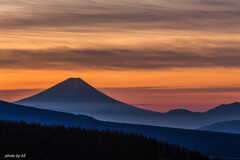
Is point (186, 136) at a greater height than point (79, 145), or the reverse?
point (186, 136)

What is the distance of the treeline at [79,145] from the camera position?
87.4 feet

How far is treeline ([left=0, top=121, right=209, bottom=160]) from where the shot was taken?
26.6 meters

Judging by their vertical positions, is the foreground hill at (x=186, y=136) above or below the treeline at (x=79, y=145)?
above

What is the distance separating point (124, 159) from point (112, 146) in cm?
192

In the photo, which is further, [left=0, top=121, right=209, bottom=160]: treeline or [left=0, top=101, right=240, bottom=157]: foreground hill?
[left=0, top=101, right=240, bottom=157]: foreground hill

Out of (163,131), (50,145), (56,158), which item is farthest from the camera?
(163,131)

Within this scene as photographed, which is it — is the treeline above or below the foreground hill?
below

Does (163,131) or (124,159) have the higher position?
(163,131)

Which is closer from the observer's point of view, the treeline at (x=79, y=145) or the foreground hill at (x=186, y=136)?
the treeline at (x=79, y=145)

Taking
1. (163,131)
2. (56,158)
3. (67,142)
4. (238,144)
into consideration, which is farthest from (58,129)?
(163,131)

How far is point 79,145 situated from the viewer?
92.9ft

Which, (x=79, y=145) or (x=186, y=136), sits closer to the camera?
(x=79, y=145)

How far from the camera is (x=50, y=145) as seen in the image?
2811 cm

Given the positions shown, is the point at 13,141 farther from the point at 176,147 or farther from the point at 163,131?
the point at 163,131
